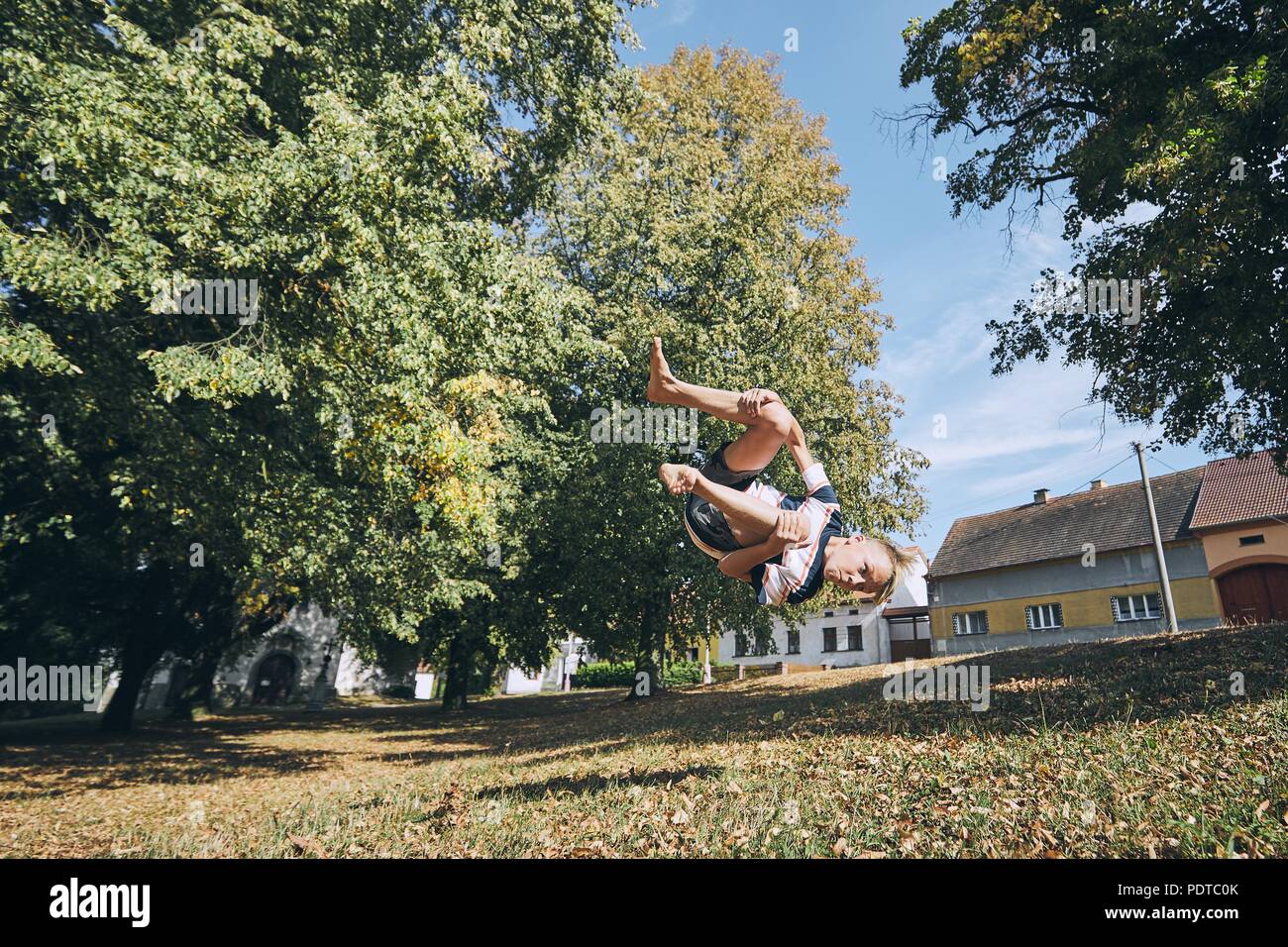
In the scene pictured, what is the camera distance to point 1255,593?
32.9m

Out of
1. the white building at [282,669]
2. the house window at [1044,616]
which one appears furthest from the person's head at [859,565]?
the house window at [1044,616]

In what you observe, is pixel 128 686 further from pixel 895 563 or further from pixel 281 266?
pixel 895 563

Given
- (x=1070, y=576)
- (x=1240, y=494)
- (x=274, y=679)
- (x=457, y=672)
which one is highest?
(x=1240, y=494)

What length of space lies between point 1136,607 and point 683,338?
1292 inches

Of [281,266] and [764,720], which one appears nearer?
[281,266]

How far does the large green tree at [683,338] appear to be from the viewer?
814 inches

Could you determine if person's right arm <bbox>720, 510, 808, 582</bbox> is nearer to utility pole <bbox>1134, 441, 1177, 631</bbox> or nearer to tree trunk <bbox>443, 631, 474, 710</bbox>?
tree trunk <bbox>443, 631, 474, 710</bbox>

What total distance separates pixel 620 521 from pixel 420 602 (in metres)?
7.12

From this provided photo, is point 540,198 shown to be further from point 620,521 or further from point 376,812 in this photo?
point 376,812

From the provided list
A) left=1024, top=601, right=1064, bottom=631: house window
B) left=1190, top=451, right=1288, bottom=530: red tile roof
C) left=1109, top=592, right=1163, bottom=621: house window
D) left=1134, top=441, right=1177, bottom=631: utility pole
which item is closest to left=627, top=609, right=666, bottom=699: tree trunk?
left=1134, top=441, right=1177, bottom=631: utility pole

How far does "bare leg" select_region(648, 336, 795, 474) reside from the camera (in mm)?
4949

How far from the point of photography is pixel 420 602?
16.0m

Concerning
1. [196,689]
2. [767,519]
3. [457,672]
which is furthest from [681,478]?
[196,689]
